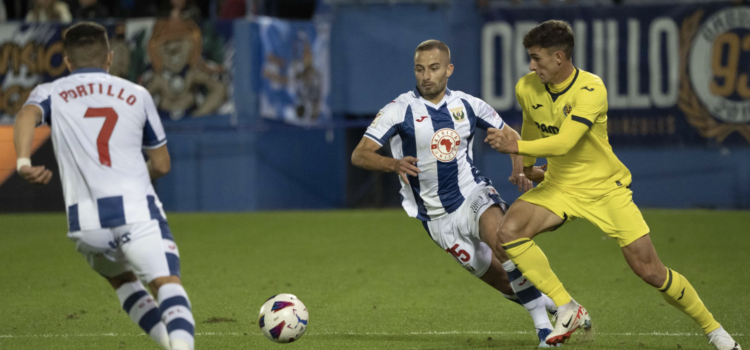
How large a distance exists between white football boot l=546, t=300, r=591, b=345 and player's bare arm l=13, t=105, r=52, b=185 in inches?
108

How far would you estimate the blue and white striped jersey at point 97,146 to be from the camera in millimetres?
3979

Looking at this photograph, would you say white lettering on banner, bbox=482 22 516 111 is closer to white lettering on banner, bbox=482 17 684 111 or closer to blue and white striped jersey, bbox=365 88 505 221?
white lettering on banner, bbox=482 17 684 111

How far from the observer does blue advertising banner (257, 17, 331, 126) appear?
44.3ft

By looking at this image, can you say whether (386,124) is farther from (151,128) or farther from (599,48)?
(599,48)

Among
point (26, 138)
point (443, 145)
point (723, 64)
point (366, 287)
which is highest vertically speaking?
point (26, 138)

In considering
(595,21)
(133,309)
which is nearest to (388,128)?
(133,309)

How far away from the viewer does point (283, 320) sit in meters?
4.92

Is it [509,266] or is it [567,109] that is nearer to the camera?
[567,109]

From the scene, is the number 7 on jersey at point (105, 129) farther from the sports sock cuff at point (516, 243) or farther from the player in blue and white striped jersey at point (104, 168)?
the sports sock cuff at point (516, 243)

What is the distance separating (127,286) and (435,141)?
6.77 feet

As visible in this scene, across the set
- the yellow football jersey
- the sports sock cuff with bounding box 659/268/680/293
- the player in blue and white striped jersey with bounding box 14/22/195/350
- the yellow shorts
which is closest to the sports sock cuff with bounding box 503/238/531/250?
the yellow shorts

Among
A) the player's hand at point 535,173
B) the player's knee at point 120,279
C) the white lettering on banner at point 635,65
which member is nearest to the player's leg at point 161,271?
the player's knee at point 120,279

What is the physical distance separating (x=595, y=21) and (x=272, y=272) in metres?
7.06

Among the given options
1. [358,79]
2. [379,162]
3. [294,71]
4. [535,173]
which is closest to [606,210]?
[535,173]
